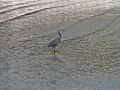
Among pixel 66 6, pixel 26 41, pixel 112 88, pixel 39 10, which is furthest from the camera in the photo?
pixel 66 6

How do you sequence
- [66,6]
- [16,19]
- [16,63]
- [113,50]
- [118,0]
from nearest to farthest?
[16,63]
[113,50]
[16,19]
[66,6]
[118,0]

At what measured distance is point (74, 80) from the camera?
35.4 feet

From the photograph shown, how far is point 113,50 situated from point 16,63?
334 cm

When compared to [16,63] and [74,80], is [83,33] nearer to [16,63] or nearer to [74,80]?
[16,63]

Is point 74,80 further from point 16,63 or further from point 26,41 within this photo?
point 26,41

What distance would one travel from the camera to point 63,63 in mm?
12383

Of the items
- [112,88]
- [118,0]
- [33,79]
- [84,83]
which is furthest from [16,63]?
[118,0]

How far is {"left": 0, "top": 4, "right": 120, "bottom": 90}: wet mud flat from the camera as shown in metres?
10.5

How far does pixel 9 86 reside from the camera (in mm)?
10445

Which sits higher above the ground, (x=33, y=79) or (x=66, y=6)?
(x=66, y=6)

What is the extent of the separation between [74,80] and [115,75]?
1153 mm

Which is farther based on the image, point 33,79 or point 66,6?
point 66,6

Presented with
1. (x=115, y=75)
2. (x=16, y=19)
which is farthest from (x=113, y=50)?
(x=16, y=19)

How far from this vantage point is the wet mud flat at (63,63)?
10523 millimetres
